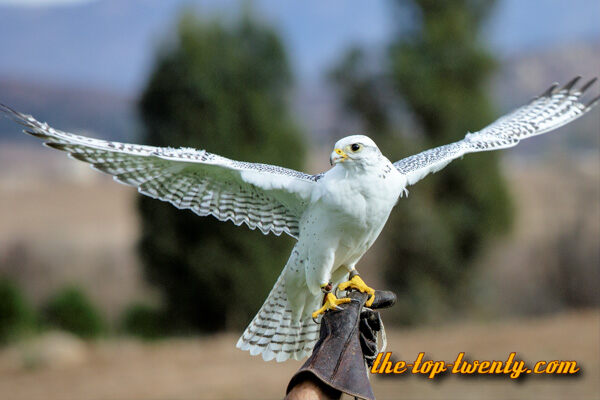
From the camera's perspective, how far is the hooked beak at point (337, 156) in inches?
154

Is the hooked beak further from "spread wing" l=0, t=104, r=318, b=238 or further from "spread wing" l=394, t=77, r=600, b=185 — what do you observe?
"spread wing" l=394, t=77, r=600, b=185

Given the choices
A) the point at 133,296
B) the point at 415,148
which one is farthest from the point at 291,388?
the point at 133,296

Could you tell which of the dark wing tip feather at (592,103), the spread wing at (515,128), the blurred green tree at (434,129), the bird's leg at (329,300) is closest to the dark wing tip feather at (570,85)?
the spread wing at (515,128)

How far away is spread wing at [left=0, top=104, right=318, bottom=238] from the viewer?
4.14m

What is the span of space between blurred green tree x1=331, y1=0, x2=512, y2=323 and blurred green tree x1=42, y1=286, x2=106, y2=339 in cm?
682

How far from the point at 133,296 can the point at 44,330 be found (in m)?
3.44

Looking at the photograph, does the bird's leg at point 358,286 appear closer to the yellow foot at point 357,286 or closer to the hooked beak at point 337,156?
the yellow foot at point 357,286

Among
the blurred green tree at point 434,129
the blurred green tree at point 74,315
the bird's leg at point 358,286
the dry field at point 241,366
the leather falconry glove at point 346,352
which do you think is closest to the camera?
the leather falconry glove at point 346,352

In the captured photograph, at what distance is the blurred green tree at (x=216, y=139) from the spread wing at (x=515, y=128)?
896cm

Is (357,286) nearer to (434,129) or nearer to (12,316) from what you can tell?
(12,316)

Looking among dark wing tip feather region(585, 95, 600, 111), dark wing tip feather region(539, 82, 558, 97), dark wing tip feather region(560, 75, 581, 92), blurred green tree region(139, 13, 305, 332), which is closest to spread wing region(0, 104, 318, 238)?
dark wing tip feather region(585, 95, 600, 111)

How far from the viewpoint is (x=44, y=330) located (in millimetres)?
15734

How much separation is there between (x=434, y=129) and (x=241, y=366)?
764 cm

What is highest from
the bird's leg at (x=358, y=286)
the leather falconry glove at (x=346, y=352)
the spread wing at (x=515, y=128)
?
the spread wing at (x=515, y=128)
